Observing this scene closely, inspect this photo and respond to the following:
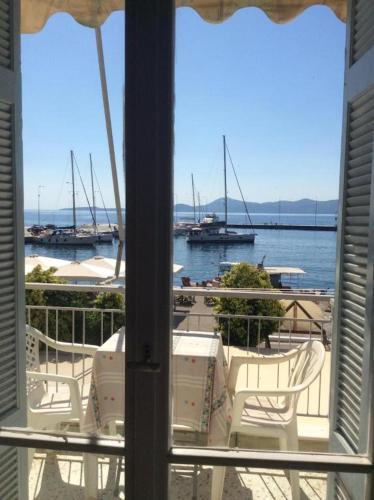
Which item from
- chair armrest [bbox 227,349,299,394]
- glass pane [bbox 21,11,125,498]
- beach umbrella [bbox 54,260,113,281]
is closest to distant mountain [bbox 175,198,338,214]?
glass pane [bbox 21,11,125,498]

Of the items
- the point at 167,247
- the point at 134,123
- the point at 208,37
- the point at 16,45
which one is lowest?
the point at 167,247

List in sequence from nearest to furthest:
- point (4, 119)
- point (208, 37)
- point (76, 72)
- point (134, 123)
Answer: point (134, 123) < point (4, 119) < point (208, 37) < point (76, 72)

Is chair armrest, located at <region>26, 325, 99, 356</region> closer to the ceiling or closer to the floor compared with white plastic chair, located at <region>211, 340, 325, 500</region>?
closer to the ceiling

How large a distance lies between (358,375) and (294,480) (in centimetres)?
120

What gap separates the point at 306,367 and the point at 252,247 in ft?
→ 3.22

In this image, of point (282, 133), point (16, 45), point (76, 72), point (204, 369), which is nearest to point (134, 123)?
point (16, 45)

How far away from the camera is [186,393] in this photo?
2.29m

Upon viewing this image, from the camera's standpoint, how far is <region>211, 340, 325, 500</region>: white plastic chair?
224 centimetres

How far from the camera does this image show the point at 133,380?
4.03ft

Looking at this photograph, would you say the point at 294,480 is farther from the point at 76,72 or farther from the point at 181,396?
the point at 76,72

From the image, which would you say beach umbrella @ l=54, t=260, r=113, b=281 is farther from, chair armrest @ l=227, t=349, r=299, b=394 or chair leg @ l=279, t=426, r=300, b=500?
chair leg @ l=279, t=426, r=300, b=500

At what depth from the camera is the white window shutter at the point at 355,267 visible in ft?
4.19

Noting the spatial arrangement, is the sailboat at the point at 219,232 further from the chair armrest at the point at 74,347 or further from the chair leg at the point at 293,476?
the chair leg at the point at 293,476

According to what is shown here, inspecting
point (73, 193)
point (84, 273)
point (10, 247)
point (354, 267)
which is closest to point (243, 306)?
point (73, 193)
